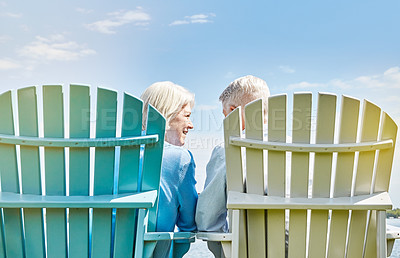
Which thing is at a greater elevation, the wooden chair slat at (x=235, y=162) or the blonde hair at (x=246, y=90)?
the blonde hair at (x=246, y=90)

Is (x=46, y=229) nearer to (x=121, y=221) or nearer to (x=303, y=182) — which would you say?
(x=121, y=221)

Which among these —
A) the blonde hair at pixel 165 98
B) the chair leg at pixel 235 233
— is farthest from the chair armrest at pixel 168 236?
the blonde hair at pixel 165 98

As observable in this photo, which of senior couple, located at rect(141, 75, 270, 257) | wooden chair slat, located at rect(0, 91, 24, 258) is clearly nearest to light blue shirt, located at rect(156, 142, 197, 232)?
senior couple, located at rect(141, 75, 270, 257)

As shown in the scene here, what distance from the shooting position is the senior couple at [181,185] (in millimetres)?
2668

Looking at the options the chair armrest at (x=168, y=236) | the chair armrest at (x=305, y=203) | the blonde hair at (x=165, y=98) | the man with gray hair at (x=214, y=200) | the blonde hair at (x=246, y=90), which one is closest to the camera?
the chair armrest at (x=305, y=203)

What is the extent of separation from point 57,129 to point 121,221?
A: 0.66 m

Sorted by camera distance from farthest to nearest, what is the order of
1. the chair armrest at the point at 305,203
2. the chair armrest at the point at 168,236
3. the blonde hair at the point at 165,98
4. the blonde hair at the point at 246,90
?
the blonde hair at the point at 246,90 → the blonde hair at the point at 165,98 → the chair armrest at the point at 168,236 → the chair armrest at the point at 305,203

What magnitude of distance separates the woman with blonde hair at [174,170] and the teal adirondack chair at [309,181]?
312 millimetres

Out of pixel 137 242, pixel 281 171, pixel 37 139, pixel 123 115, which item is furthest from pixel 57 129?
pixel 281 171

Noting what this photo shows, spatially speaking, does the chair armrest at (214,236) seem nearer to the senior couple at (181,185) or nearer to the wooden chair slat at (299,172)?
the senior couple at (181,185)

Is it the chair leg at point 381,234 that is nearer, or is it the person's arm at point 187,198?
the chair leg at point 381,234

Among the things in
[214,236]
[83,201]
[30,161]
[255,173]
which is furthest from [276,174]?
[30,161]

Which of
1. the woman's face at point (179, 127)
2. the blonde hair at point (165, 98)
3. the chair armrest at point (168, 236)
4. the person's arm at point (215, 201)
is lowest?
the chair armrest at point (168, 236)

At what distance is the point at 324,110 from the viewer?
7.82ft
